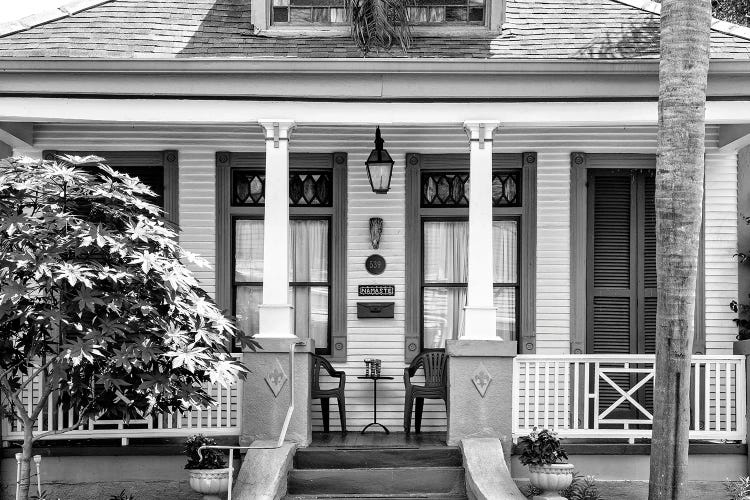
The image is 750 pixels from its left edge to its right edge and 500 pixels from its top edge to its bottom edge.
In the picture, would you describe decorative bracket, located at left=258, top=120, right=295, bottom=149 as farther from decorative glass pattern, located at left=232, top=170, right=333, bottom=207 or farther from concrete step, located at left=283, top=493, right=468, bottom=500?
concrete step, located at left=283, top=493, right=468, bottom=500

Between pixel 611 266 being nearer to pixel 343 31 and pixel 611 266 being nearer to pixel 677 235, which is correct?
pixel 677 235

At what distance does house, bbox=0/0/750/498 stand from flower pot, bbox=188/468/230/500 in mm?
949

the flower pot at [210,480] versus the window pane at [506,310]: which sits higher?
the window pane at [506,310]

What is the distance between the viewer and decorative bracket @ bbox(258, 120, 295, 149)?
1073 cm

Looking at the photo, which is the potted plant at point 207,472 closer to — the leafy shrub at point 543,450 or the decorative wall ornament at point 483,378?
the decorative wall ornament at point 483,378

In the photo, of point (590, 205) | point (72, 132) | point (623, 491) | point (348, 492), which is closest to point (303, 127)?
point (72, 132)

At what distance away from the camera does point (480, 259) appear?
1062 centimetres

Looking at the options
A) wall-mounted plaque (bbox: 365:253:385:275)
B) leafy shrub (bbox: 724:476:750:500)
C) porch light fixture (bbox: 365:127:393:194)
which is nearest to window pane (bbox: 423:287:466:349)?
wall-mounted plaque (bbox: 365:253:385:275)

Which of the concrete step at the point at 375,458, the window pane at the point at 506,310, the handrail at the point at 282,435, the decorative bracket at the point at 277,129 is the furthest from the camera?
the window pane at the point at 506,310

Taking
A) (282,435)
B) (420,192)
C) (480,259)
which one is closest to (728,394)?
(480,259)

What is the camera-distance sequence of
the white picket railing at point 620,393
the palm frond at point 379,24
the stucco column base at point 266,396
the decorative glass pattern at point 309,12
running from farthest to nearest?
1. the decorative glass pattern at point 309,12
2. the palm frond at point 379,24
3. the white picket railing at point 620,393
4. the stucco column base at point 266,396

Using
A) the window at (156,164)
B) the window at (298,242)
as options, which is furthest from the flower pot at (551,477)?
the window at (156,164)

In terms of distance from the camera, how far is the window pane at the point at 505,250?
40.3ft

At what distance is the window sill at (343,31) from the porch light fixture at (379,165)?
41.9 inches
